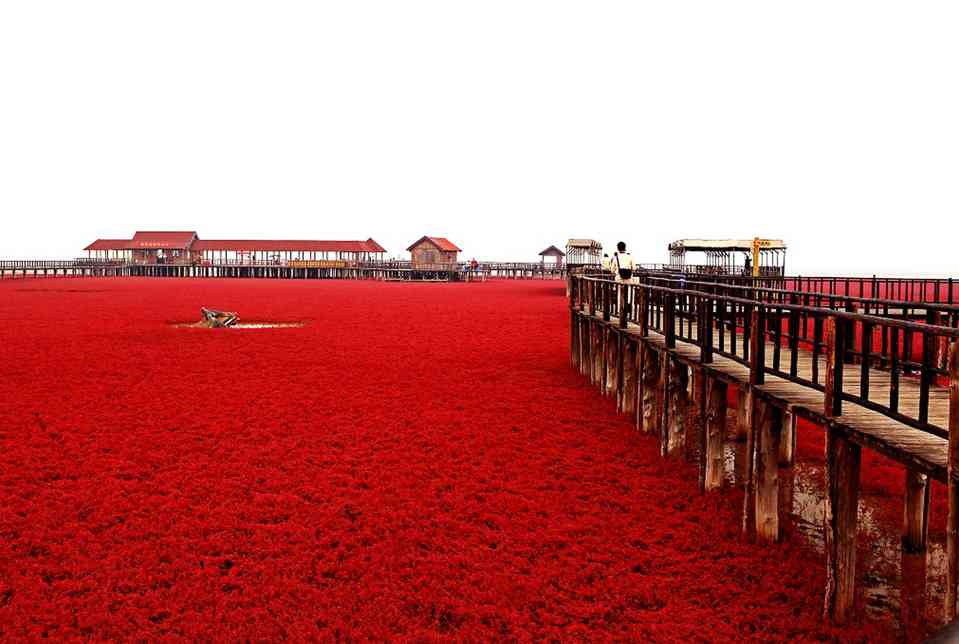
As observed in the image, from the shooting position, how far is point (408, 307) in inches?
1481

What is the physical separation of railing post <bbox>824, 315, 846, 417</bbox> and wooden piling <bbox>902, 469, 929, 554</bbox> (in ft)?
6.26

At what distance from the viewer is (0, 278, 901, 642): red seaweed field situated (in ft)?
20.5

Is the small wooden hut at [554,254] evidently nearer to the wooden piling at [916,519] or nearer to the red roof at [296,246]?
the red roof at [296,246]

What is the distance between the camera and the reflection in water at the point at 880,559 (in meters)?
6.27

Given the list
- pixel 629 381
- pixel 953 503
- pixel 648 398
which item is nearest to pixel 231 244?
pixel 629 381

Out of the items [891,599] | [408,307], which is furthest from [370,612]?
[408,307]

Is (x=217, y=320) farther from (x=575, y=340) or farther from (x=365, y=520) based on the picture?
(x=365, y=520)

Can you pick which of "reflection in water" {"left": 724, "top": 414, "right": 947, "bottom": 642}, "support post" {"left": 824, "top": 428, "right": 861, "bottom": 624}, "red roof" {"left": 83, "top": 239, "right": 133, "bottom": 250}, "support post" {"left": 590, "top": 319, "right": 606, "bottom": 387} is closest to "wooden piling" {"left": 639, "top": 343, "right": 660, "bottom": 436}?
"reflection in water" {"left": 724, "top": 414, "right": 947, "bottom": 642}

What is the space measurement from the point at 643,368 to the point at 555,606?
617 centimetres

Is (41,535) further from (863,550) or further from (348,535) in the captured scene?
(863,550)

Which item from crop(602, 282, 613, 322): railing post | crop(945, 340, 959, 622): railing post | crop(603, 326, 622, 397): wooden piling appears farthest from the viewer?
crop(602, 282, 613, 322): railing post

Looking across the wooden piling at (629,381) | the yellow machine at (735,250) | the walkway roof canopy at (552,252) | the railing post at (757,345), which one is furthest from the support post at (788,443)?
the walkway roof canopy at (552,252)

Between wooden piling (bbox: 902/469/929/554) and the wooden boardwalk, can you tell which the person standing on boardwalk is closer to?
the wooden boardwalk

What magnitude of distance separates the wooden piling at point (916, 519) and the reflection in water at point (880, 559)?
0.11 m
